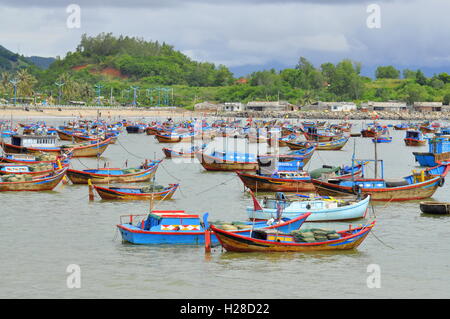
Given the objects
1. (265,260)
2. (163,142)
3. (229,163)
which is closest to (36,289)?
(265,260)

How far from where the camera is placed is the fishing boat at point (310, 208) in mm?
34312

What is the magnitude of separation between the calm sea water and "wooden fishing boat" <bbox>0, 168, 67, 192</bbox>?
14.1ft

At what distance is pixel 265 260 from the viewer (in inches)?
1121

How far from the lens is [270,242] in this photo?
94.1 feet

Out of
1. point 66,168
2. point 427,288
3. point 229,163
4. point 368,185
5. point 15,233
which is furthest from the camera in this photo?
point 229,163

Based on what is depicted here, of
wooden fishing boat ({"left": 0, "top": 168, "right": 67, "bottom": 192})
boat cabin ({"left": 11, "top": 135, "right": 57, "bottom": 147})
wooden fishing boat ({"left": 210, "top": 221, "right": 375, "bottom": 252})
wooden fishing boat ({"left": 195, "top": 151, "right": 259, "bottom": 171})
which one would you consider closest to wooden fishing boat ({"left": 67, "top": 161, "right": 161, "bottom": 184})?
wooden fishing boat ({"left": 0, "top": 168, "right": 67, "bottom": 192})

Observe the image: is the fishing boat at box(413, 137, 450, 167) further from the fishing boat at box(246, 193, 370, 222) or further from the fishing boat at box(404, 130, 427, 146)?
the fishing boat at box(404, 130, 427, 146)

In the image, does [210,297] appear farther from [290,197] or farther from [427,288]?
[290,197]

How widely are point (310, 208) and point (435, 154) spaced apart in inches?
1320

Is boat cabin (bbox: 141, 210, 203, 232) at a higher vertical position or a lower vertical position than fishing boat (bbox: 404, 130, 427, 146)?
lower

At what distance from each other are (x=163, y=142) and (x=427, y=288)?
76709 mm

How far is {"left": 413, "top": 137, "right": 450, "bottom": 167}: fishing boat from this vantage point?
2586 inches
